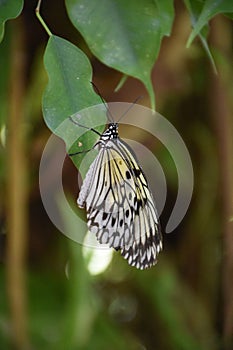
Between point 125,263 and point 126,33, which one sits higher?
point 126,33

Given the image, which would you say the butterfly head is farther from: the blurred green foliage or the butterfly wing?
the blurred green foliage

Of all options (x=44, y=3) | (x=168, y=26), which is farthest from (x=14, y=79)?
(x=168, y=26)

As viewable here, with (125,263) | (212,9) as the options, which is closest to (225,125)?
(125,263)

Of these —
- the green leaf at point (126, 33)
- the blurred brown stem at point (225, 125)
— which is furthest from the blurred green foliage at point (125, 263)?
the green leaf at point (126, 33)

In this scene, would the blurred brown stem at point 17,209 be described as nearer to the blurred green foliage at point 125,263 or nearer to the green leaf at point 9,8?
the blurred green foliage at point 125,263

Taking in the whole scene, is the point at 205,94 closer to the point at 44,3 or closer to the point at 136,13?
the point at 44,3

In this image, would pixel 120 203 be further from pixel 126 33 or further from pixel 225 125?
pixel 225 125

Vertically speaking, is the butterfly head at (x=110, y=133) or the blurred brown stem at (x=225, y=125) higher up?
the butterfly head at (x=110, y=133)
